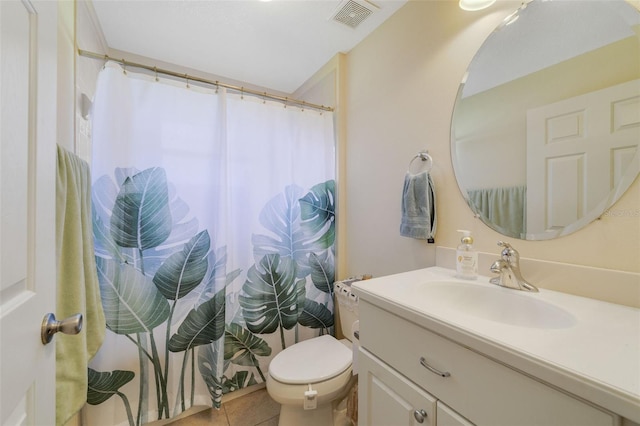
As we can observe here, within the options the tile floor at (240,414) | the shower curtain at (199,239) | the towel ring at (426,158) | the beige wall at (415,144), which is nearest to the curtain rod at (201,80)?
the shower curtain at (199,239)

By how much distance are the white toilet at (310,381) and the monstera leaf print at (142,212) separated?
3.16 ft

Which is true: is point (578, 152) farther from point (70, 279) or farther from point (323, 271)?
point (70, 279)

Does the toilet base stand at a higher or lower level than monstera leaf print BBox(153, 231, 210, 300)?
lower

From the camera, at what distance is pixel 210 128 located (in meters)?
1.49

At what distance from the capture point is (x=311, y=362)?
1.33 meters

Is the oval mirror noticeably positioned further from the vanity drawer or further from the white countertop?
the vanity drawer

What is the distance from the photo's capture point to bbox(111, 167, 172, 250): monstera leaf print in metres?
1.28

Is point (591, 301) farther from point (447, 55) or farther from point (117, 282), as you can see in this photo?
point (117, 282)

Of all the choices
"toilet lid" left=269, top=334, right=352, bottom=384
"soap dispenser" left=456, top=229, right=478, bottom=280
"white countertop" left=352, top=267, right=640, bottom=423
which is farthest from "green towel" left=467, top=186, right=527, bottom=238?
"toilet lid" left=269, top=334, right=352, bottom=384

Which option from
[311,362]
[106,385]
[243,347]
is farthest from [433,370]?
[106,385]

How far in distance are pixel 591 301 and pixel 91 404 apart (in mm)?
2146

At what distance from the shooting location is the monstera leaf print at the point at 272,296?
1.61m

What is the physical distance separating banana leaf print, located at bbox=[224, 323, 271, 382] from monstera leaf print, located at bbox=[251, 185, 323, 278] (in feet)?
1.58

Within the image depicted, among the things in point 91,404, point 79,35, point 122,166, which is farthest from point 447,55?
point 91,404
